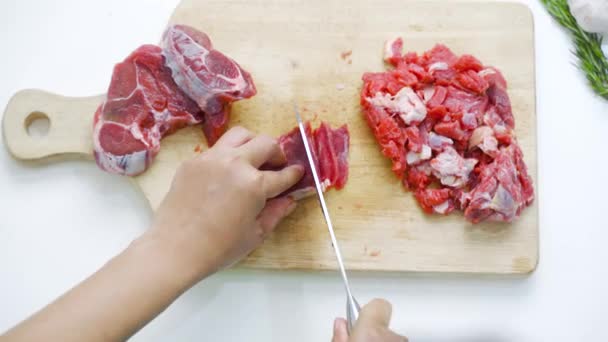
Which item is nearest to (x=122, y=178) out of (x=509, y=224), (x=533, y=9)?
(x=509, y=224)

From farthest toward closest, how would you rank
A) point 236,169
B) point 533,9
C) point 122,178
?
point 533,9 < point 122,178 < point 236,169

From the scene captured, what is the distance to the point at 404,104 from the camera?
241cm

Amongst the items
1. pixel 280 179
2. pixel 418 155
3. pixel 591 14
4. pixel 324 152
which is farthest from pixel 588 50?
pixel 280 179

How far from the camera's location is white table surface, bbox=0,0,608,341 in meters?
2.51

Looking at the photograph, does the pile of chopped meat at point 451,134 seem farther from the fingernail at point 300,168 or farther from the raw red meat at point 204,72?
the raw red meat at point 204,72

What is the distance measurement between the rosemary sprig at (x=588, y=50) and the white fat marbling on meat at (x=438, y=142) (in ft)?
2.91

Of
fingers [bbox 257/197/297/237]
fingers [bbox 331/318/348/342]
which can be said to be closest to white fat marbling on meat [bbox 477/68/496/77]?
fingers [bbox 257/197/297/237]

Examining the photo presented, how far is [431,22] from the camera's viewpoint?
102 inches

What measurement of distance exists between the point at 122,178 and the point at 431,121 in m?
1.52

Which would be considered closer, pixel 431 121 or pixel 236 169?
pixel 236 169

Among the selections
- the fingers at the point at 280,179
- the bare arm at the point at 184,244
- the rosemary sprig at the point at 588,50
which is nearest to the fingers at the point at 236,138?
the bare arm at the point at 184,244

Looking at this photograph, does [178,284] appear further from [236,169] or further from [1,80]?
[1,80]

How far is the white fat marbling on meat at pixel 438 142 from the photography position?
2.42 m

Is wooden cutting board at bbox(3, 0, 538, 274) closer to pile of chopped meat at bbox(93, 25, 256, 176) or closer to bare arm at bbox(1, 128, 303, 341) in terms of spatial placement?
pile of chopped meat at bbox(93, 25, 256, 176)
